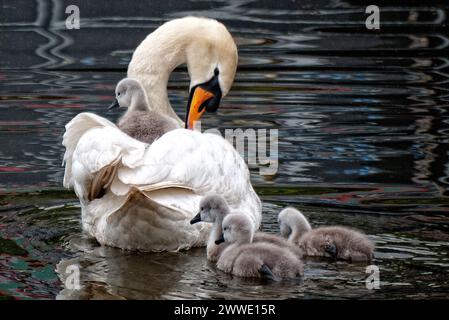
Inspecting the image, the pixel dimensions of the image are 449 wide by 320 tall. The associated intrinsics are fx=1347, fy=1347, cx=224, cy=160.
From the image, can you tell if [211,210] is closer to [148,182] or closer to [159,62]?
[148,182]

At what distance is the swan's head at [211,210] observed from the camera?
7.94 metres

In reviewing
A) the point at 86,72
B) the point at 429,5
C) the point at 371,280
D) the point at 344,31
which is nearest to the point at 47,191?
the point at 371,280

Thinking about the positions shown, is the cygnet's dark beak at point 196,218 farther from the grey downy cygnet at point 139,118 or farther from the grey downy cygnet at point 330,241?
the grey downy cygnet at point 139,118

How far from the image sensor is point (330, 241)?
316 inches

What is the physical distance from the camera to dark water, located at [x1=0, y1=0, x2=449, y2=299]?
767cm

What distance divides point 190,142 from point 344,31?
9.26 m

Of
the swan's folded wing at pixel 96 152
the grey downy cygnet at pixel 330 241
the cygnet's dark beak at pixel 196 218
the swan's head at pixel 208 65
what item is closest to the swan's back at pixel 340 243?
the grey downy cygnet at pixel 330 241

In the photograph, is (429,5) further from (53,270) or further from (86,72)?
(53,270)

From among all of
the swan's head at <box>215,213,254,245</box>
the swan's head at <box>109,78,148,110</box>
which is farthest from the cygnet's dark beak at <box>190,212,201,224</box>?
the swan's head at <box>109,78,148,110</box>

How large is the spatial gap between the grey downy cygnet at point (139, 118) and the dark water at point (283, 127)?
30.5 inches

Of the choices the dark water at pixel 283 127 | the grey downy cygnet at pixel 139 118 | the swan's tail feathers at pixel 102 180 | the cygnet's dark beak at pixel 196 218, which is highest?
the grey downy cygnet at pixel 139 118

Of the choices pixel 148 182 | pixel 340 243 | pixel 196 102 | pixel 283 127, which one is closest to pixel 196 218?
pixel 148 182

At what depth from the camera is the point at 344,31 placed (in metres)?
17.0

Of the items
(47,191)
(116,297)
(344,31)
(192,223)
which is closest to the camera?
(116,297)
